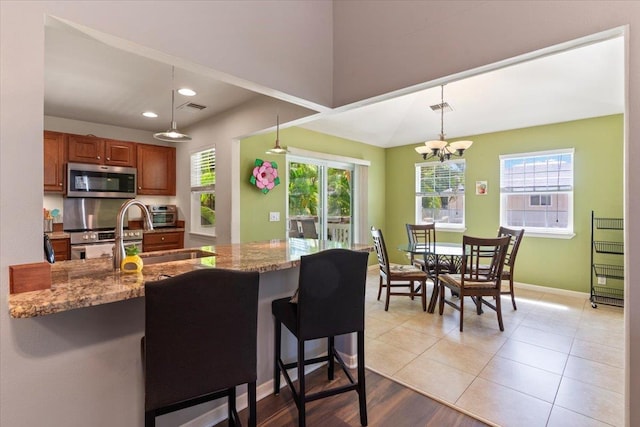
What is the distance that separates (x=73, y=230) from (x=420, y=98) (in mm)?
5166

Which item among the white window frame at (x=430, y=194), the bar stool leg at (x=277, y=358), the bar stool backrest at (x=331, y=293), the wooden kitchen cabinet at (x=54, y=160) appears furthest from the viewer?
the white window frame at (x=430, y=194)

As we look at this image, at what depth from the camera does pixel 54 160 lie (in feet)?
12.8

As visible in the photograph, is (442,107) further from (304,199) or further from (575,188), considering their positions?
(304,199)

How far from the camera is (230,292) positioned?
1.29 meters

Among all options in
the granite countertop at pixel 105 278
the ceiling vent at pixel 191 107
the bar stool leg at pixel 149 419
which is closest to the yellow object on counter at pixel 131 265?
the granite countertop at pixel 105 278

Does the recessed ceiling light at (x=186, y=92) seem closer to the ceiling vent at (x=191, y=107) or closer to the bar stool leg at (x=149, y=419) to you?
the ceiling vent at (x=191, y=107)

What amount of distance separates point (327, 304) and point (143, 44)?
68.2 inches

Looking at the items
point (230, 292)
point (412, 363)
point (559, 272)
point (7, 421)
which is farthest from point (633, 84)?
point (559, 272)

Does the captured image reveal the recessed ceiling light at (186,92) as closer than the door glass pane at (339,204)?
A: Yes

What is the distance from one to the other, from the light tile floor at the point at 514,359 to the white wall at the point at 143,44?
0.81 metres

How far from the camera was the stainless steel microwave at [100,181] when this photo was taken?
4.01 m

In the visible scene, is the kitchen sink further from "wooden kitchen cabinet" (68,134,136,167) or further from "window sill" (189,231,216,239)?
"wooden kitchen cabinet" (68,134,136,167)

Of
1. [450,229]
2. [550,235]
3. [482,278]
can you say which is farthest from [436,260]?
[550,235]

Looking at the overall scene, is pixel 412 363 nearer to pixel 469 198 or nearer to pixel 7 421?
pixel 7 421
